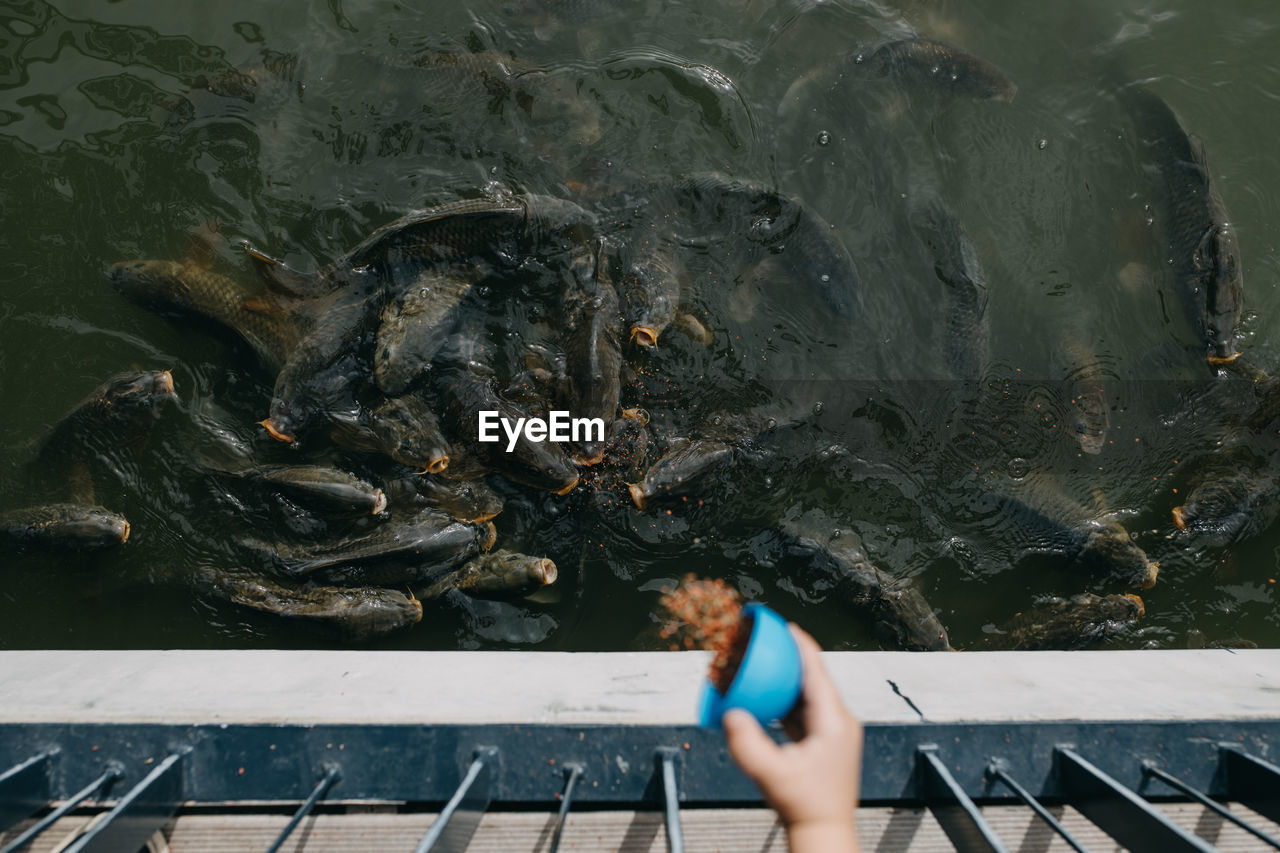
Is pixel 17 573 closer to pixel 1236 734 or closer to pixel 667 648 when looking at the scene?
pixel 667 648

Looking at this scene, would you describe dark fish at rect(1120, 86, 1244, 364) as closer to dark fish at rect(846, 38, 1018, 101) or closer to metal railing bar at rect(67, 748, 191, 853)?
dark fish at rect(846, 38, 1018, 101)

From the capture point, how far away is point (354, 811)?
2.86 metres

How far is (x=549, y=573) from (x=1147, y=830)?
3.09m

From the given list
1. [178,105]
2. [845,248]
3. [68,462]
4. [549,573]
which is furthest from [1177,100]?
[68,462]

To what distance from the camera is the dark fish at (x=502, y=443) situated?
14.4 ft

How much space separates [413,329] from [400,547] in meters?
1.36

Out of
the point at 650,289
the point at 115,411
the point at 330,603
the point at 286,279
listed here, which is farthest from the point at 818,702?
the point at 115,411

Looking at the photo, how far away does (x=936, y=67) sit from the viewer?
5.17 m

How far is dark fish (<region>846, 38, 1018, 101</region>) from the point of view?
16.9ft

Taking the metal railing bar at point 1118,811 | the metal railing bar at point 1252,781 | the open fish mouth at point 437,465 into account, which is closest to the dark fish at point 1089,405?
the metal railing bar at point 1252,781

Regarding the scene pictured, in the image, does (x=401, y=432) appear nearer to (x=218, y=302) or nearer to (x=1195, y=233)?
(x=218, y=302)

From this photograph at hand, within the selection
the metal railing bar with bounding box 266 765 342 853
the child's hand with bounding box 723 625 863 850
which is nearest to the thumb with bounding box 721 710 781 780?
the child's hand with bounding box 723 625 863 850

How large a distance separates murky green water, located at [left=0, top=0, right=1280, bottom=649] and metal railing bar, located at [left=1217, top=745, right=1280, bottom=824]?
1.91 metres

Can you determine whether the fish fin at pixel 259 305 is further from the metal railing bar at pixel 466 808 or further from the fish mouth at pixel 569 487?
the metal railing bar at pixel 466 808
